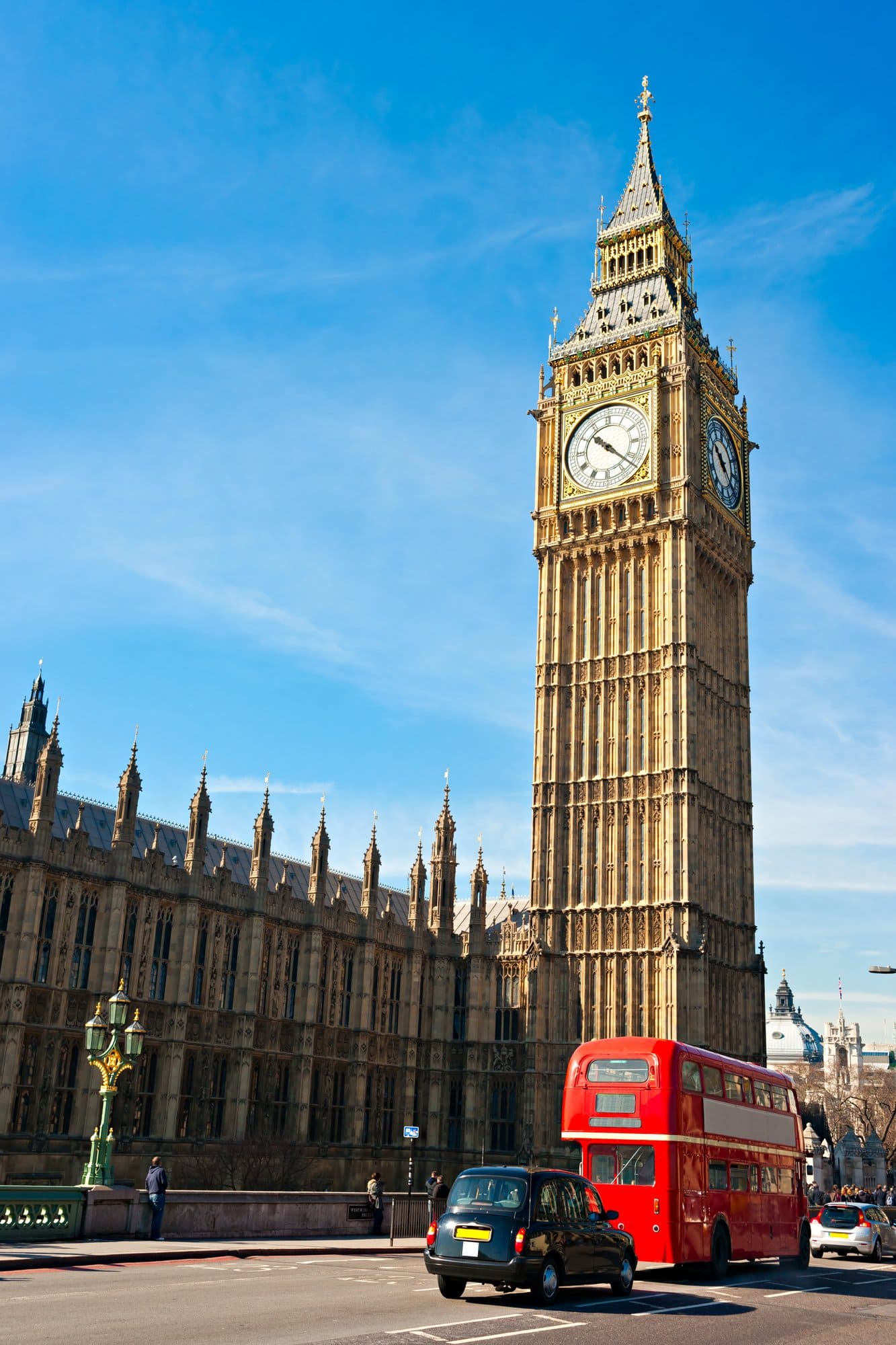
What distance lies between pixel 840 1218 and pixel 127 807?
88.0ft

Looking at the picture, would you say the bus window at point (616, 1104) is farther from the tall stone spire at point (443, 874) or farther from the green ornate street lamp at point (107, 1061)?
the tall stone spire at point (443, 874)

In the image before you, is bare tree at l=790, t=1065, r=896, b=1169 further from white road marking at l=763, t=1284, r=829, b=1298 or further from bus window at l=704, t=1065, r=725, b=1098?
white road marking at l=763, t=1284, r=829, b=1298

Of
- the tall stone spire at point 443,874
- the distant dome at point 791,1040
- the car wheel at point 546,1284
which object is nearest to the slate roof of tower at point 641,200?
the tall stone spire at point 443,874

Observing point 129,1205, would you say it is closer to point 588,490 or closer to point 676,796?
point 676,796

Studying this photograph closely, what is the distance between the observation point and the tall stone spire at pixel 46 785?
43.2 metres

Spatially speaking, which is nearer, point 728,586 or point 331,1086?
point 331,1086

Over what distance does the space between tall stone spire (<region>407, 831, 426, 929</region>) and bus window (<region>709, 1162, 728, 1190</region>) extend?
34346 millimetres

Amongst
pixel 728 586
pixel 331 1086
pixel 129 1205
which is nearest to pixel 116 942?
pixel 331 1086

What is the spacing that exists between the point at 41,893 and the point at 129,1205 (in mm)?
18818

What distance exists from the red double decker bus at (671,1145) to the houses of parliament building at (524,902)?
23439 millimetres

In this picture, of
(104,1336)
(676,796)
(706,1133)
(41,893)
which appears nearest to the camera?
(104,1336)

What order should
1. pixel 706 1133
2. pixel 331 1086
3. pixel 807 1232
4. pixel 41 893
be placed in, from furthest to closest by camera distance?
pixel 331 1086, pixel 41 893, pixel 807 1232, pixel 706 1133

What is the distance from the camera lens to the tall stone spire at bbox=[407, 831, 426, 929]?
196 feet

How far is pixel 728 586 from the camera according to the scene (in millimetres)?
66812
